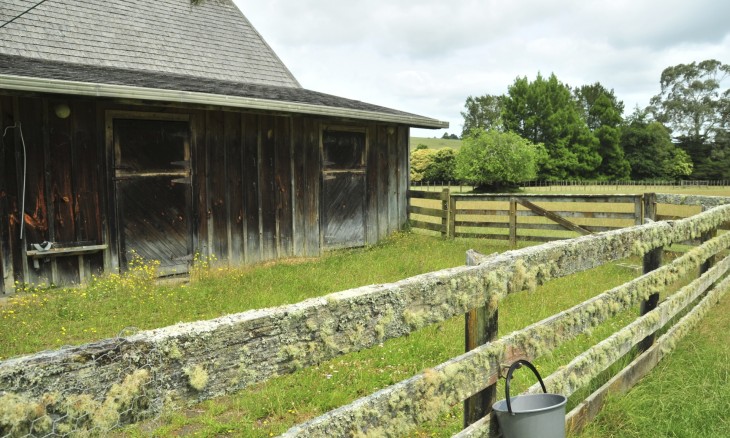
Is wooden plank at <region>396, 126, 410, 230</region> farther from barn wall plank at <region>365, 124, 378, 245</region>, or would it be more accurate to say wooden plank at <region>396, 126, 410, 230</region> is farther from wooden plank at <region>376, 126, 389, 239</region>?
barn wall plank at <region>365, 124, 378, 245</region>

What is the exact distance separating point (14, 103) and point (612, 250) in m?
7.74

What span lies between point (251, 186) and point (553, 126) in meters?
56.0

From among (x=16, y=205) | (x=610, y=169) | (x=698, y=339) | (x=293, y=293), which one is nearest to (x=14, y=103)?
(x=16, y=205)

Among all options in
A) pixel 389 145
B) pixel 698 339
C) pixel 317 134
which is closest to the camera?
pixel 698 339

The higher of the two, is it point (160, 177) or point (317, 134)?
point (317, 134)

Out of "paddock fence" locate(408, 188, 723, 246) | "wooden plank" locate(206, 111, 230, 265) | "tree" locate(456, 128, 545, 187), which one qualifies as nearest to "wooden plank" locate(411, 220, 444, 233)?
"paddock fence" locate(408, 188, 723, 246)

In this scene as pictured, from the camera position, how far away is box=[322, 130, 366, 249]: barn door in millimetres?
11047

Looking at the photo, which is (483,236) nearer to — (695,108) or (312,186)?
(312,186)

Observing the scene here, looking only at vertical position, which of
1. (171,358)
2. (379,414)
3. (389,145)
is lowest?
(379,414)

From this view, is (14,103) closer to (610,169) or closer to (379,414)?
(379,414)

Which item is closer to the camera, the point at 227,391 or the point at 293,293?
the point at 227,391

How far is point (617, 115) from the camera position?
62656mm

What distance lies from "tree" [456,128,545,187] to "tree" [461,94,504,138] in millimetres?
32689

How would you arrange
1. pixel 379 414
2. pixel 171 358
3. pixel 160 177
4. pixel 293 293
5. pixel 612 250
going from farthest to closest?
pixel 160 177 → pixel 293 293 → pixel 612 250 → pixel 379 414 → pixel 171 358
